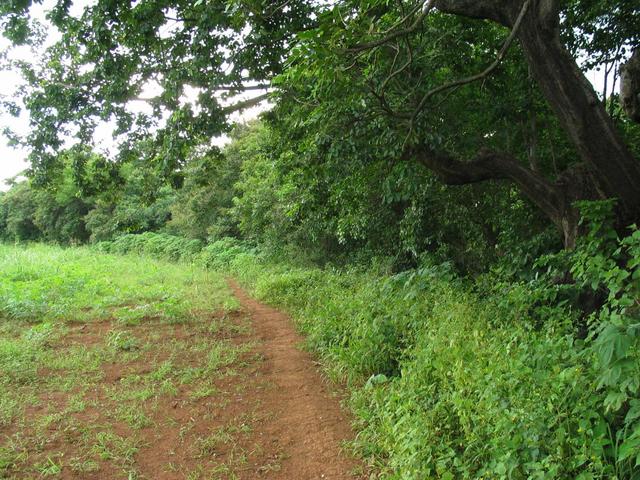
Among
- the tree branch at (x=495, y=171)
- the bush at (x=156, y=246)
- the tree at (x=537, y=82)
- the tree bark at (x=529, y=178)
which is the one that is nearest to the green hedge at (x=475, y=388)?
the tree bark at (x=529, y=178)

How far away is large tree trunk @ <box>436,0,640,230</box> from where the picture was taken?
15.3ft

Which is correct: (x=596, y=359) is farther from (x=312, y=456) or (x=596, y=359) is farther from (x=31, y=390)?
(x=31, y=390)

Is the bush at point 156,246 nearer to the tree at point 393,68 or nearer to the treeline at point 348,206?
the treeline at point 348,206

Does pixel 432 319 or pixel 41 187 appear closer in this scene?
pixel 432 319

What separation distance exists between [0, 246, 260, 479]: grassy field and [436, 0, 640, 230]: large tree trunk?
459 cm

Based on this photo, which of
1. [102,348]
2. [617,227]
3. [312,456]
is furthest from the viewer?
[102,348]

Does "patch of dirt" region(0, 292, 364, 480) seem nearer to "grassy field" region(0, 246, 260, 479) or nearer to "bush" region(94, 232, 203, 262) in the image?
"grassy field" region(0, 246, 260, 479)

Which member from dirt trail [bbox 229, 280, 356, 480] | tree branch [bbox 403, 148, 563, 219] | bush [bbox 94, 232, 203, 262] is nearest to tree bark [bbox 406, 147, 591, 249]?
tree branch [bbox 403, 148, 563, 219]

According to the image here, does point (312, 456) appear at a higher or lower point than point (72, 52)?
lower

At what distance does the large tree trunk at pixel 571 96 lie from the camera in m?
4.67

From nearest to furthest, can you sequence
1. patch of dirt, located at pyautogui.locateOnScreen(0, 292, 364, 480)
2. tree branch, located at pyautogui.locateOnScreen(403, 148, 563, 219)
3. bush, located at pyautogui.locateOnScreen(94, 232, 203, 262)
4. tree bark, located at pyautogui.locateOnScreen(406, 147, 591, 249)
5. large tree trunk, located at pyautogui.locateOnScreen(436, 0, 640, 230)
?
patch of dirt, located at pyautogui.locateOnScreen(0, 292, 364, 480)
large tree trunk, located at pyautogui.locateOnScreen(436, 0, 640, 230)
tree bark, located at pyautogui.locateOnScreen(406, 147, 591, 249)
tree branch, located at pyautogui.locateOnScreen(403, 148, 563, 219)
bush, located at pyautogui.locateOnScreen(94, 232, 203, 262)

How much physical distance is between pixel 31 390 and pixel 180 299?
15.2 feet

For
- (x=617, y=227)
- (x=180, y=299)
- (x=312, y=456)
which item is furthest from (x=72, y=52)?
(x=617, y=227)

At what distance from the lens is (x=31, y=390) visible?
4895 millimetres
